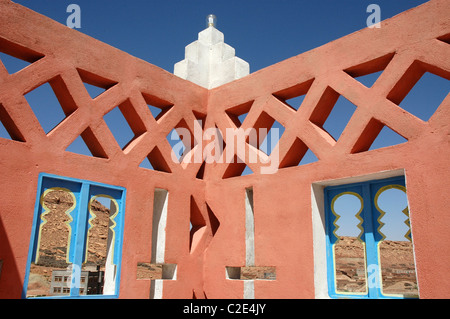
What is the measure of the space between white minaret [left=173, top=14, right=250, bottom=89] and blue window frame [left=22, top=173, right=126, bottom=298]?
2.82m

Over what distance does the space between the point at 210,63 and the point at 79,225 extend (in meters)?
4.17

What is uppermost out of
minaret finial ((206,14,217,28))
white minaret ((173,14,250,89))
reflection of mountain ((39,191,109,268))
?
minaret finial ((206,14,217,28))

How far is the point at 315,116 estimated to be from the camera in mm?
6398

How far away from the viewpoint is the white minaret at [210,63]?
7.87 meters

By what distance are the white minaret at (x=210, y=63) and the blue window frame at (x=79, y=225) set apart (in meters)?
2.82

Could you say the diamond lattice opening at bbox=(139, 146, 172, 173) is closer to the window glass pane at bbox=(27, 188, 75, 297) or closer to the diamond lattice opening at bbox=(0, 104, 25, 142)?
the diamond lattice opening at bbox=(0, 104, 25, 142)

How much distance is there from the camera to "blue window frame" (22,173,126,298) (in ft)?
17.5

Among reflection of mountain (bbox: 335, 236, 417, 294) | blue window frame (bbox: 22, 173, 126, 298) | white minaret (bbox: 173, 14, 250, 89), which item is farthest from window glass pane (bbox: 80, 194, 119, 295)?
reflection of mountain (bbox: 335, 236, 417, 294)

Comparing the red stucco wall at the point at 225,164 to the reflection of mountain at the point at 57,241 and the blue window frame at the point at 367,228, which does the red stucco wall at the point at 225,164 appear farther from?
the reflection of mountain at the point at 57,241

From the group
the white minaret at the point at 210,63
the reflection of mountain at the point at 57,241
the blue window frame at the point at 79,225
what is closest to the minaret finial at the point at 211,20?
the white minaret at the point at 210,63

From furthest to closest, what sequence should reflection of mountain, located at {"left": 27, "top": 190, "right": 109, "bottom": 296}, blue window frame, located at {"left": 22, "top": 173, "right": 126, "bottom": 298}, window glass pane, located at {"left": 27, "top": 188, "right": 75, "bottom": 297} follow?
reflection of mountain, located at {"left": 27, "top": 190, "right": 109, "bottom": 296} → window glass pane, located at {"left": 27, "top": 188, "right": 75, "bottom": 297} → blue window frame, located at {"left": 22, "top": 173, "right": 126, "bottom": 298}

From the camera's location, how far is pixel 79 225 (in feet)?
18.6

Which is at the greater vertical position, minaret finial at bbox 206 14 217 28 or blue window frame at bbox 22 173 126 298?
minaret finial at bbox 206 14 217 28

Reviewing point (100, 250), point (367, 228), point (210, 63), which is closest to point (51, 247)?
point (100, 250)
